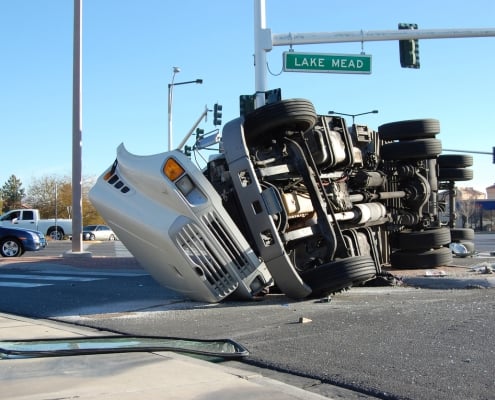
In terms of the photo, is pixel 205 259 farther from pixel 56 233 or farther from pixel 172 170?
pixel 56 233

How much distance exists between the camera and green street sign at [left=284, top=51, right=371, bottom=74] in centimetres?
1566

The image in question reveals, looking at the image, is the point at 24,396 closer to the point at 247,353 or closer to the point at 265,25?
the point at 247,353

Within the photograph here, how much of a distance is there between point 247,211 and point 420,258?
4687 millimetres

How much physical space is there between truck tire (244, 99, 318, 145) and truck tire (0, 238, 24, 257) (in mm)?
14968

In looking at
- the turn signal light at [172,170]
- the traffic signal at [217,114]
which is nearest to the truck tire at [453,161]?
the turn signal light at [172,170]

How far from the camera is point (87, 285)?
10383 millimetres

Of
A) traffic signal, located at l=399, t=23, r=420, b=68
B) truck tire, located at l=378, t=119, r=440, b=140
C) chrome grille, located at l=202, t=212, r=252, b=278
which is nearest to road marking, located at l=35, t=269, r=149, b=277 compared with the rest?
truck tire, located at l=378, t=119, r=440, b=140

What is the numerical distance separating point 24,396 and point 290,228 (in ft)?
13.7

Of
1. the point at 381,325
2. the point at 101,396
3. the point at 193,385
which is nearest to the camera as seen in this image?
the point at 101,396

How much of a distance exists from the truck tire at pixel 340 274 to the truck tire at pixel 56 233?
47.6 meters

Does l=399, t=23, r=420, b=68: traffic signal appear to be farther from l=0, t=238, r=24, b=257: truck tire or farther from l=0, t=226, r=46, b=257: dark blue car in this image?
l=0, t=238, r=24, b=257: truck tire

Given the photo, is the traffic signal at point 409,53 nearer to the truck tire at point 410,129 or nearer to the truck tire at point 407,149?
the truck tire at point 410,129

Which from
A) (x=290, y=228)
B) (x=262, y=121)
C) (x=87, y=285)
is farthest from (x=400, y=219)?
(x=87, y=285)

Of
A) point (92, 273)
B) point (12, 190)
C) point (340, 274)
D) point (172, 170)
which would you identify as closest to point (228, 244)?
point (172, 170)
